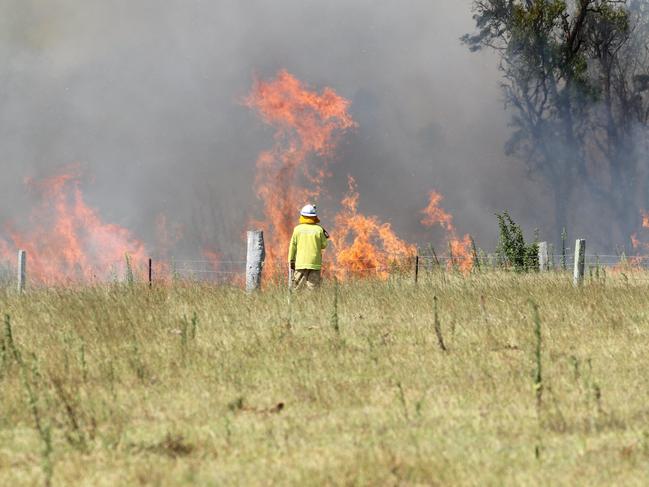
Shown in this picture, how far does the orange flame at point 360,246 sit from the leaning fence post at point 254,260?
3727 millimetres

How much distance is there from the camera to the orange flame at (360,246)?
2091 cm

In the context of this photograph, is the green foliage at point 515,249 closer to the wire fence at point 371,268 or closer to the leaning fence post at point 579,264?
the wire fence at point 371,268

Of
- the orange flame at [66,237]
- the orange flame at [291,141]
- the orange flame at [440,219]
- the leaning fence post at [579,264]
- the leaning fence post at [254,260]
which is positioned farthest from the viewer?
the orange flame at [440,219]

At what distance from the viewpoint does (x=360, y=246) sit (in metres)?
22.2

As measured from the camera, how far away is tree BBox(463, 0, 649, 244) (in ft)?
106

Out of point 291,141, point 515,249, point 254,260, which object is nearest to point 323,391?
point 254,260

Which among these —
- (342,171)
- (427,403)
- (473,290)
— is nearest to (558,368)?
(427,403)

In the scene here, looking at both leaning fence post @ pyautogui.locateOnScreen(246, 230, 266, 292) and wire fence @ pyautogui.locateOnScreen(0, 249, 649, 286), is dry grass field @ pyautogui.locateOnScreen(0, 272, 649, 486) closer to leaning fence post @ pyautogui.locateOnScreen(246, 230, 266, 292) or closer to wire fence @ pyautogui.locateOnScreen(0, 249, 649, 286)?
leaning fence post @ pyautogui.locateOnScreen(246, 230, 266, 292)

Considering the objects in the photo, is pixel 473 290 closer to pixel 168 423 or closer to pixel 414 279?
pixel 414 279

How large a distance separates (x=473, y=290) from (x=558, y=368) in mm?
4568

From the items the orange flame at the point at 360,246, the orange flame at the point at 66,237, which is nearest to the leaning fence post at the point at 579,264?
the orange flame at the point at 360,246

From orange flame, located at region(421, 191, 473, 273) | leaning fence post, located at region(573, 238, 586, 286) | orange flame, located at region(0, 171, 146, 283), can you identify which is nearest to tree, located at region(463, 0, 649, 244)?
orange flame, located at region(421, 191, 473, 273)

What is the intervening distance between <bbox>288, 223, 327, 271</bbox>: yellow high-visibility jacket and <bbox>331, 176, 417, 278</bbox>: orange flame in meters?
3.82

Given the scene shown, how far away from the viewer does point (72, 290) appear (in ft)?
41.9
